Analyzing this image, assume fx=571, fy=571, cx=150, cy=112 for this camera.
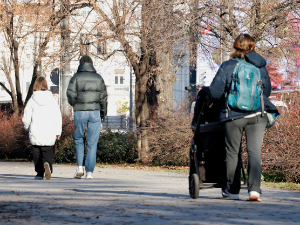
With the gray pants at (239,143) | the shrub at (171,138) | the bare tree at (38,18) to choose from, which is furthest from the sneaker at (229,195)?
the bare tree at (38,18)

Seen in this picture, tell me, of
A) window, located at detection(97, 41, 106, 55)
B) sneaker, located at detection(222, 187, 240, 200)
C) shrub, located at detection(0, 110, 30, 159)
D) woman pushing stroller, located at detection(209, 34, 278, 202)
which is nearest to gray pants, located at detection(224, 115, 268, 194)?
woman pushing stroller, located at detection(209, 34, 278, 202)

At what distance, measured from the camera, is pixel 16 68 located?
2072 centimetres

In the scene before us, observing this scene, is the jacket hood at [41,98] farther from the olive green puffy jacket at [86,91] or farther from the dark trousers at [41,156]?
the dark trousers at [41,156]

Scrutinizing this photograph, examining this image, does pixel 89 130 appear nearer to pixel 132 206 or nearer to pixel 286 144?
pixel 286 144

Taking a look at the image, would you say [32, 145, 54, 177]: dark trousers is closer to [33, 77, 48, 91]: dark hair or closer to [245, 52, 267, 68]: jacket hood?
[33, 77, 48, 91]: dark hair

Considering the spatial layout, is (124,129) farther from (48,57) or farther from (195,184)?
(195,184)

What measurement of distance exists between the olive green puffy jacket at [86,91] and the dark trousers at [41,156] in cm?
80

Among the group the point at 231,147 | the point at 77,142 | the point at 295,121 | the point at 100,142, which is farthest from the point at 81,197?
the point at 100,142

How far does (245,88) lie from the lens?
586 centimetres

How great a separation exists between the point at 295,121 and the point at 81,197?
13.5 feet

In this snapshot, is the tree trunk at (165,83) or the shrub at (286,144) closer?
the shrub at (286,144)

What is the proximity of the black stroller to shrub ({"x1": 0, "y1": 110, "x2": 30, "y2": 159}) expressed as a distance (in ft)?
33.9

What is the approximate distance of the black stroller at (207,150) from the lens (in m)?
6.29

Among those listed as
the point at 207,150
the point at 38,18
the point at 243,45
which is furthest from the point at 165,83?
the point at 243,45
